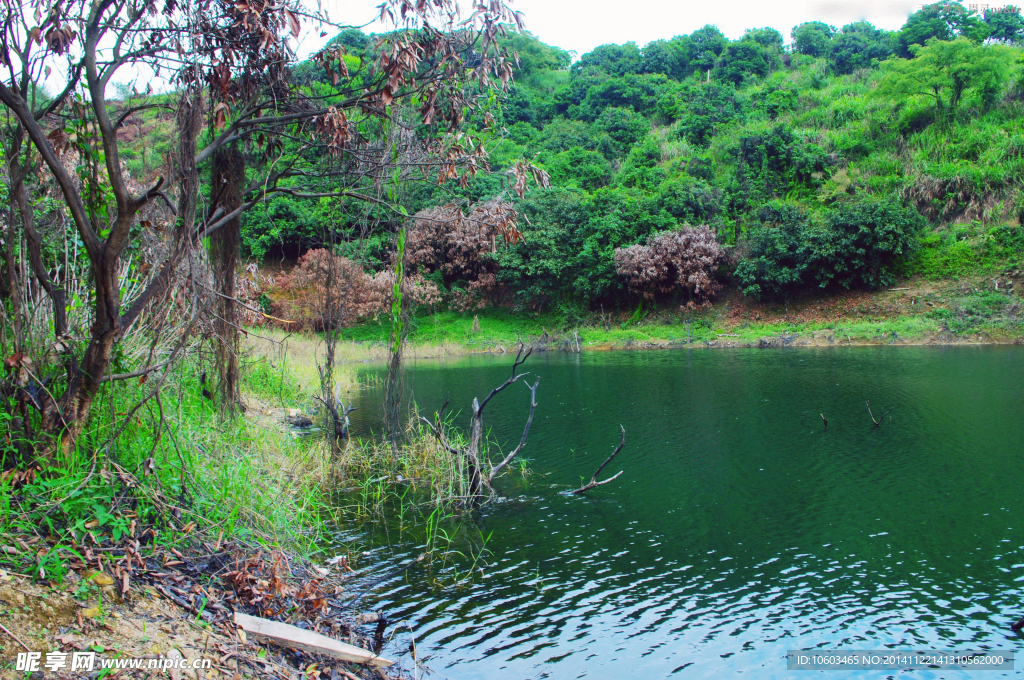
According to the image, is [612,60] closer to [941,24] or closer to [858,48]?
[858,48]

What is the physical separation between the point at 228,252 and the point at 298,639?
589 centimetres

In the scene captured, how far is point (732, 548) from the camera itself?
271 inches

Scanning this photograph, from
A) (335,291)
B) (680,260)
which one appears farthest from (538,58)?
(335,291)

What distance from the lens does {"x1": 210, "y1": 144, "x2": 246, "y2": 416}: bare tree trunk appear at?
7.85 m

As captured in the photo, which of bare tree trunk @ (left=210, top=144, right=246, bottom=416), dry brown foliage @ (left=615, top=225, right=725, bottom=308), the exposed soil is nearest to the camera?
the exposed soil

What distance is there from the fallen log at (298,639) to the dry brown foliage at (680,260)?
106ft

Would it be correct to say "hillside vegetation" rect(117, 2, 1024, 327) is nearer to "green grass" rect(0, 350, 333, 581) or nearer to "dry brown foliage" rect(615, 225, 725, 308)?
"dry brown foliage" rect(615, 225, 725, 308)

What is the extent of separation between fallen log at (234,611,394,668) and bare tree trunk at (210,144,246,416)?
13.5 feet

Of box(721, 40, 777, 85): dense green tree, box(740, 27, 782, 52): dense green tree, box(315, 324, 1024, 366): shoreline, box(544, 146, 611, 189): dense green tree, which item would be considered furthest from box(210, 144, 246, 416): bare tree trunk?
box(740, 27, 782, 52): dense green tree

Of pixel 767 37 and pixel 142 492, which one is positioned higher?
pixel 767 37

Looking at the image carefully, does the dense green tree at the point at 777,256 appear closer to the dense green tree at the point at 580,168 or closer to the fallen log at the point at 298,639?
the dense green tree at the point at 580,168

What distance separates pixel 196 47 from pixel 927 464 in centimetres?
1094

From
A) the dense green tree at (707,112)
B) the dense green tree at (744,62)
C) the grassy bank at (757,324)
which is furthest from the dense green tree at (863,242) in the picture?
the dense green tree at (744,62)

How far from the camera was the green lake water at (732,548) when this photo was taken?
16.5 ft
